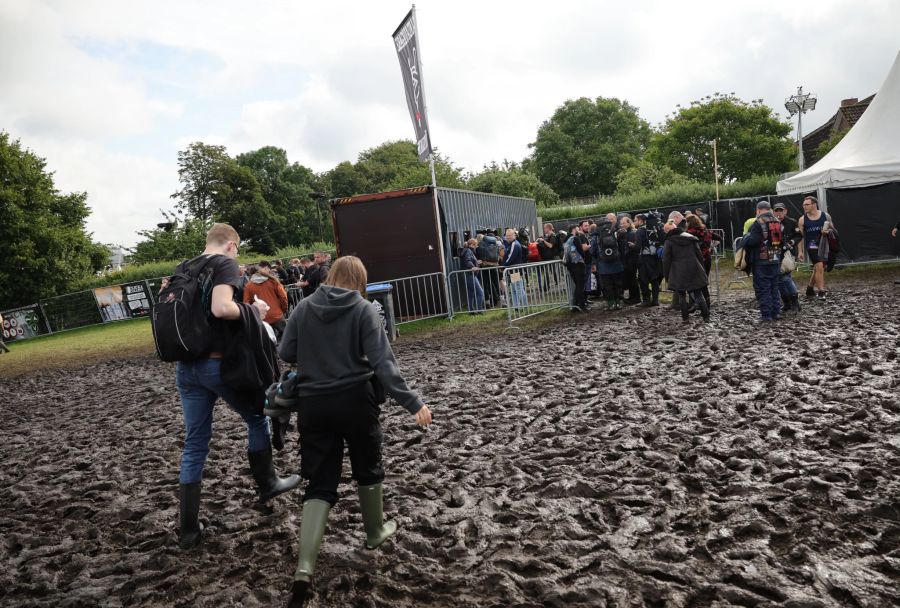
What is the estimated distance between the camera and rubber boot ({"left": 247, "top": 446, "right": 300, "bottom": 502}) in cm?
467

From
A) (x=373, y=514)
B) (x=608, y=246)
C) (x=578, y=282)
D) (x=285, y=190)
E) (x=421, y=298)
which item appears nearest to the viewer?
(x=373, y=514)

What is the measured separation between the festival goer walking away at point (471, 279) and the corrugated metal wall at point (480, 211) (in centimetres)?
64

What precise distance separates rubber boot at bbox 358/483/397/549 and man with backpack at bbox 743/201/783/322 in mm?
8162

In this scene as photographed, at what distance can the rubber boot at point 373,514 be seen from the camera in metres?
3.78

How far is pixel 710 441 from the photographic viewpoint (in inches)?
201

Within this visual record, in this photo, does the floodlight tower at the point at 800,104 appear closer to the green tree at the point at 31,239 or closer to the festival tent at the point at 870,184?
the festival tent at the point at 870,184

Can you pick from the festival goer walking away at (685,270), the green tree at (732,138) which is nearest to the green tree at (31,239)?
the festival goer walking away at (685,270)

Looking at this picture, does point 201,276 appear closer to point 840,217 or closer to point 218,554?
point 218,554

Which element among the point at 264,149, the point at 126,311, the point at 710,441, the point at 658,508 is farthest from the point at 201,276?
the point at 264,149

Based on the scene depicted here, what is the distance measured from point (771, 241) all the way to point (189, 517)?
904cm

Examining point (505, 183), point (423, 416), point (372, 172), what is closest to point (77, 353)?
point (423, 416)

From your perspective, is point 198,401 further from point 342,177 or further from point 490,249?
point 342,177

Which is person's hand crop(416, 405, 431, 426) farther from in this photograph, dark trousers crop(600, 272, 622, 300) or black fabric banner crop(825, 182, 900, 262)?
black fabric banner crop(825, 182, 900, 262)

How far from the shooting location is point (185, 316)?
4.05 meters
